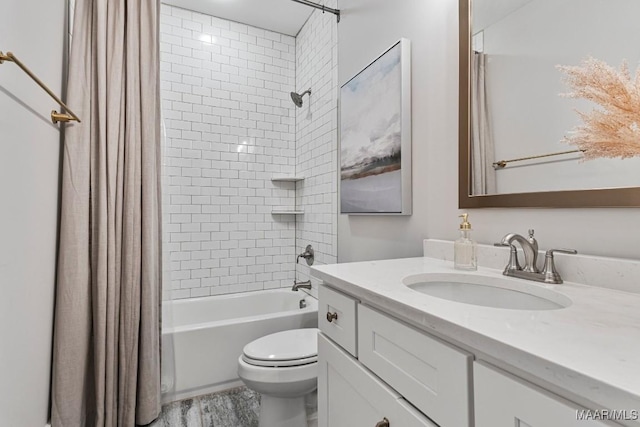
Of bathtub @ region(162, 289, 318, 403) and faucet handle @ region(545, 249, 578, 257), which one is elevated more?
faucet handle @ region(545, 249, 578, 257)

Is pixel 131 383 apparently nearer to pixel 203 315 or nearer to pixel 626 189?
pixel 203 315

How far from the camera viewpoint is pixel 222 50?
2.64 m

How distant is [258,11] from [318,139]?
3.89 feet

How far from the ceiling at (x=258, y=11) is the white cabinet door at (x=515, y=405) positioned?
2766 millimetres

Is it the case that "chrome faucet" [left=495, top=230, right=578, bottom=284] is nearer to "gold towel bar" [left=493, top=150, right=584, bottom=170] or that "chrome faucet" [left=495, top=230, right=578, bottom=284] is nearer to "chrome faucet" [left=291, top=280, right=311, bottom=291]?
"gold towel bar" [left=493, top=150, right=584, bottom=170]

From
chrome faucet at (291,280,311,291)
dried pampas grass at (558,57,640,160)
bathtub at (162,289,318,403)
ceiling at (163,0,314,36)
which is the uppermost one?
ceiling at (163,0,314,36)

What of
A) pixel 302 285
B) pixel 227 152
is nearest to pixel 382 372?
pixel 302 285

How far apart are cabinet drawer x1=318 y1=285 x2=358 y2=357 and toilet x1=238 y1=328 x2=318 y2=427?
527 mm

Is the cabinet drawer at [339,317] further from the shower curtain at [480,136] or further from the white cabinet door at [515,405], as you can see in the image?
the shower curtain at [480,136]

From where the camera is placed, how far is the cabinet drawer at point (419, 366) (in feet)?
1.73

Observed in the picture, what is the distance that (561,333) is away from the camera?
47 cm

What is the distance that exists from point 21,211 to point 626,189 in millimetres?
1708

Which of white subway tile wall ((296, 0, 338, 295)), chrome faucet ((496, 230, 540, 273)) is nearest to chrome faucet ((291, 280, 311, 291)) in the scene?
white subway tile wall ((296, 0, 338, 295))

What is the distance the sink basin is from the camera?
76 centimetres
